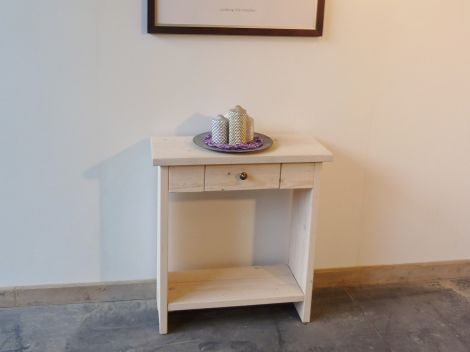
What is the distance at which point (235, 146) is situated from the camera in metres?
2.12

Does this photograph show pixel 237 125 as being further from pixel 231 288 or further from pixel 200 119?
pixel 231 288

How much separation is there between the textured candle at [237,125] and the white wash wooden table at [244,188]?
Answer: 0.27 feet

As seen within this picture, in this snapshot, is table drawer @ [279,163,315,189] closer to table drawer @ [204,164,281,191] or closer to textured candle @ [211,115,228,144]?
table drawer @ [204,164,281,191]

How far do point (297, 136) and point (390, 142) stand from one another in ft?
1.46

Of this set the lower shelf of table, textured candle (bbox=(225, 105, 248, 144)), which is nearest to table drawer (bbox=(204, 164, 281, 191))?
textured candle (bbox=(225, 105, 248, 144))

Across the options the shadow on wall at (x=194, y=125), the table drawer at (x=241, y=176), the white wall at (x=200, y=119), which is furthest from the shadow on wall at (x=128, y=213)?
the table drawer at (x=241, y=176)

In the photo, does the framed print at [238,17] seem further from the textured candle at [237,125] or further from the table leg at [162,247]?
the table leg at [162,247]

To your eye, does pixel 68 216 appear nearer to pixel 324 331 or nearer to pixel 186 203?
pixel 186 203

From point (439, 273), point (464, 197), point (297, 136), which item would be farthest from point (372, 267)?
point (297, 136)

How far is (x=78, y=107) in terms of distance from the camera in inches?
88.0

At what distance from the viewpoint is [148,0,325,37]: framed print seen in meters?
2.16

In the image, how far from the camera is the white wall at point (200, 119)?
2.18 metres

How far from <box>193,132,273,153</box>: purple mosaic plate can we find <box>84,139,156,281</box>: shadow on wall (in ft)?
0.81

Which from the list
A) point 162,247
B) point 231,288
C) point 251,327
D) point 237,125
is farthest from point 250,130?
point 251,327
